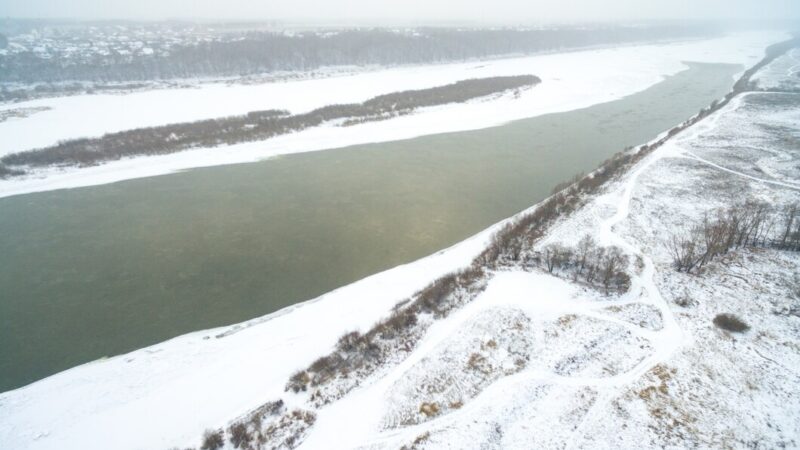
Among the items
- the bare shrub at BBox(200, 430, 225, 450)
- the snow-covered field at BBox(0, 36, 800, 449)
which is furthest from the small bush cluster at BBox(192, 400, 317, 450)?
the snow-covered field at BBox(0, 36, 800, 449)

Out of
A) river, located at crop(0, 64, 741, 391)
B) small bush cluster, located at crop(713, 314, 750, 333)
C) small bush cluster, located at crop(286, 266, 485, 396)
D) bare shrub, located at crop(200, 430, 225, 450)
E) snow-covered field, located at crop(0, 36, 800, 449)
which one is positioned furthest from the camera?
river, located at crop(0, 64, 741, 391)

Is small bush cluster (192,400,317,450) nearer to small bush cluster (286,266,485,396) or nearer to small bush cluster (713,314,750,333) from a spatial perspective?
small bush cluster (286,266,485,396)

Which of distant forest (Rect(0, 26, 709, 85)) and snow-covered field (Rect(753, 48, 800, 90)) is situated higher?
distant forest (Rect(0, 26, 709, 85))

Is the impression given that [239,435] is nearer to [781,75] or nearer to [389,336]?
[389,336]

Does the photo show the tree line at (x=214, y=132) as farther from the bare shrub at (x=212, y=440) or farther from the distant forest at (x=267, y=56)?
the distant forest at (x=267, y=56)

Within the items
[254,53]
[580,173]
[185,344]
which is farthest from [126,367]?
[254,53]

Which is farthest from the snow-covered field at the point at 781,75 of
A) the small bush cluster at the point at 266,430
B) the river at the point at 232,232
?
the small bush cluster at the point at 266,430
